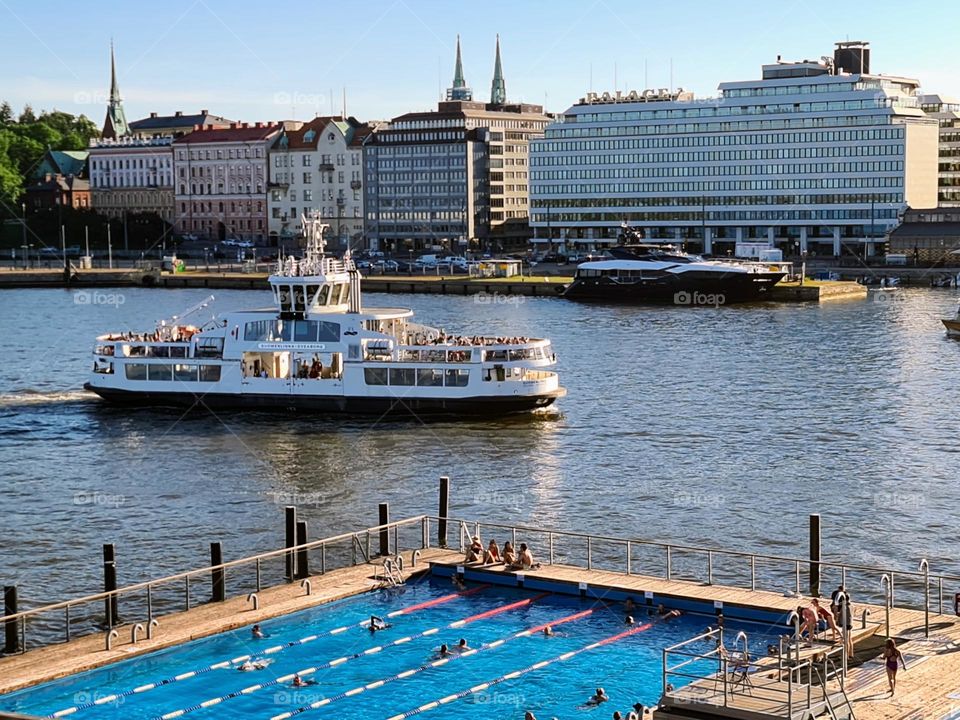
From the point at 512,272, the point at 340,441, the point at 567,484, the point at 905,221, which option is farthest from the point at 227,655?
the point at 905,221

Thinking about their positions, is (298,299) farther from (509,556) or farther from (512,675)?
(512,675)

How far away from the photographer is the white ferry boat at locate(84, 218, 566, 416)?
73.1m

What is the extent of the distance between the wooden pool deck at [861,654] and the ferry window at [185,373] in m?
36.8

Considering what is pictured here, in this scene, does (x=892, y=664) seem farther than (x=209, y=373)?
No

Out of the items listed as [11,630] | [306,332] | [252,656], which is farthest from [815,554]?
[306,332]

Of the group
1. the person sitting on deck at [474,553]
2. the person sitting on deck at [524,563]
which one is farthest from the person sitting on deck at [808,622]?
the person sitting on deck at [474,553]

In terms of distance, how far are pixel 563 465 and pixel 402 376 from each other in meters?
14.8

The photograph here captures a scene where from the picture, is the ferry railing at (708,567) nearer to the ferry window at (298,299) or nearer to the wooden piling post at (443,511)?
the wooden piling post at (443,511)

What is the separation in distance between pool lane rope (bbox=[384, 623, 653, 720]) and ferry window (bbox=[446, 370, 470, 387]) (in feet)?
117

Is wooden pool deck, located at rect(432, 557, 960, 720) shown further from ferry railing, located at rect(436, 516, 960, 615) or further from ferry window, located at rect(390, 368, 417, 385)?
ferry window, located at rect(390, 368, 417, 385)

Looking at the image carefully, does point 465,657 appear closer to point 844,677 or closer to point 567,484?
point 844,677

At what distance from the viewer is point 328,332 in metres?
75.4

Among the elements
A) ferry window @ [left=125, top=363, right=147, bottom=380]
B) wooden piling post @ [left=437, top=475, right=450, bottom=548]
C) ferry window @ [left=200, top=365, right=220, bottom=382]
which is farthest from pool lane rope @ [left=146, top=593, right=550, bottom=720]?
ferry window @ [left=125, top=363, right=147, bottom=380]

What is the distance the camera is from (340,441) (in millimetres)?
67938
